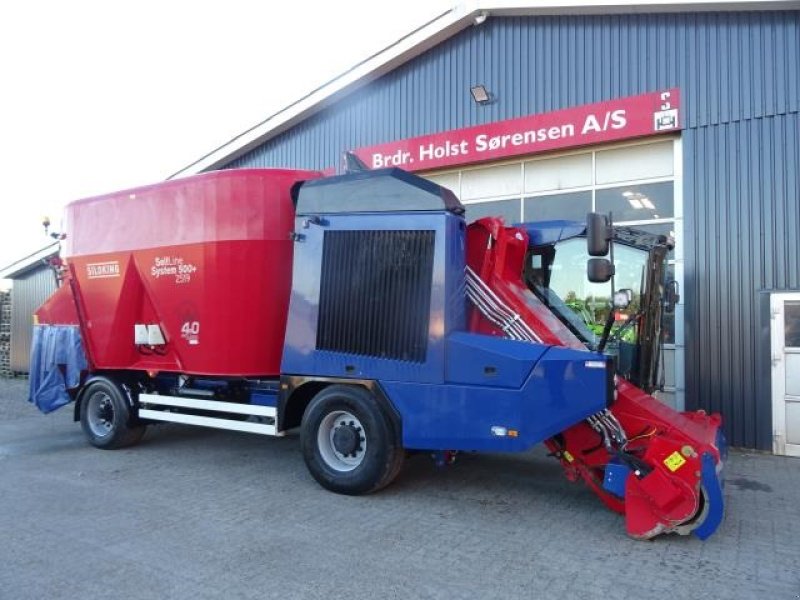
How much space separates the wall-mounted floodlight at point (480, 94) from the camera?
10617 millimetres

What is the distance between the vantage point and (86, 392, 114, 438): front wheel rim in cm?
819

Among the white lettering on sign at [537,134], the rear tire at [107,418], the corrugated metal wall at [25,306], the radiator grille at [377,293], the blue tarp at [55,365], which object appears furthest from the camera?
the corrugated metal wall at [25,306]

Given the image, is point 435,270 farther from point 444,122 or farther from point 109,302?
point 444,122

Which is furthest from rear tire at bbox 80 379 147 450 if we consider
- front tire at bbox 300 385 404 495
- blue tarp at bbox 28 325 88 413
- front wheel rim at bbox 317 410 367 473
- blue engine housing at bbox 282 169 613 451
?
front wheel rim at bbox 317 410 367 473

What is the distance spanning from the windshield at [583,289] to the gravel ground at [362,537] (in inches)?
63.5

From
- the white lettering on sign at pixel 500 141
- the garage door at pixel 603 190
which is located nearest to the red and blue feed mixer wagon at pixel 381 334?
the garage door at pixel 603 190

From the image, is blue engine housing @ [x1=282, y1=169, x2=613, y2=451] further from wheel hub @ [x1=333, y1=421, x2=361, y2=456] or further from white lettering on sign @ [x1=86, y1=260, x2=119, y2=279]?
white lettering on sign @ [x1=86, y1=260, x2=119, y2=279]

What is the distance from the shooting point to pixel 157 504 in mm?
5734

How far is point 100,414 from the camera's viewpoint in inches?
326

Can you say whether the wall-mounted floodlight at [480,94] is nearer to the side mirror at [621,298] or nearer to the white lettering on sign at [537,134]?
the white lettering on sign at [537,134]

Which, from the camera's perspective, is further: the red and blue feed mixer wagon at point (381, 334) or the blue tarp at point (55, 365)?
the blue tarp at point (55, 365)

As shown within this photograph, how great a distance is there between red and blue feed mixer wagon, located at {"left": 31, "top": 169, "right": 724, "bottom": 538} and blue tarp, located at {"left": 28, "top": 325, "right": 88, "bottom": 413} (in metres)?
0.41

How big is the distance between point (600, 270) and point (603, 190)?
206 inches

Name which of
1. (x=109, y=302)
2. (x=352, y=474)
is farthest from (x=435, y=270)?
(x=109, y=302)
